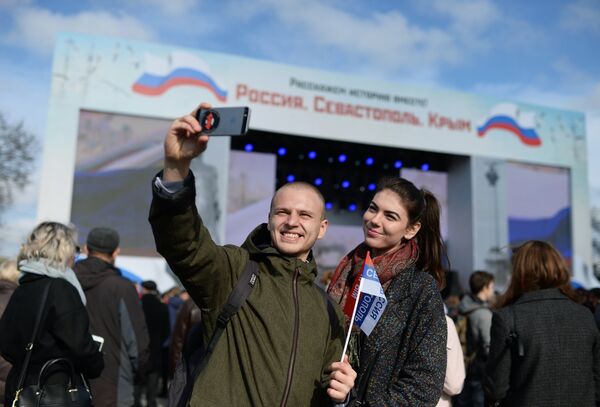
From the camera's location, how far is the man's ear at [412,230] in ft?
7.71

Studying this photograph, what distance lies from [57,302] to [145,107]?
12518 millimetres

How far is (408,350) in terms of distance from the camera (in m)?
1.96

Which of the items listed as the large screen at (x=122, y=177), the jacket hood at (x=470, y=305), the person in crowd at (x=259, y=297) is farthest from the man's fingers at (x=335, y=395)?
the large screen at (x=122, y=177)

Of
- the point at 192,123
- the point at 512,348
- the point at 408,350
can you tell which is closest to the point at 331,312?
the point at 408,350

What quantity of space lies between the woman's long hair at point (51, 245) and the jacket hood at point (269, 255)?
152cm

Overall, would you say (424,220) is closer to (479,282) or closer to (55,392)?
(55,392)

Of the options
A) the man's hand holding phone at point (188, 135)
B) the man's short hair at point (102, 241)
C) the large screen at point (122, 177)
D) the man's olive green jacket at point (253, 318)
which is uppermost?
the large screen at point (122, 177)

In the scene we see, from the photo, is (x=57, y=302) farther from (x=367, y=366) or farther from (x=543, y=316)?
(x=543, y=316)

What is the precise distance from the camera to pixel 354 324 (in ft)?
6.57

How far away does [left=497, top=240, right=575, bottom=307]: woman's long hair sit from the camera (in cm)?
304

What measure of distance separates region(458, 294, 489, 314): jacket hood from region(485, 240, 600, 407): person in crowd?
216 cm

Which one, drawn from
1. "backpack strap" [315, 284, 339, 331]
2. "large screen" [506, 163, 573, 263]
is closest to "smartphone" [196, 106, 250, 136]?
"backpack strap" [315, 284, 339, 331]

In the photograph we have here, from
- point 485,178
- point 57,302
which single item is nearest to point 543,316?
point 57,302

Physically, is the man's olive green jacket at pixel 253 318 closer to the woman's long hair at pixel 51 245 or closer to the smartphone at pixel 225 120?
the smartphone at pixel 225 120
